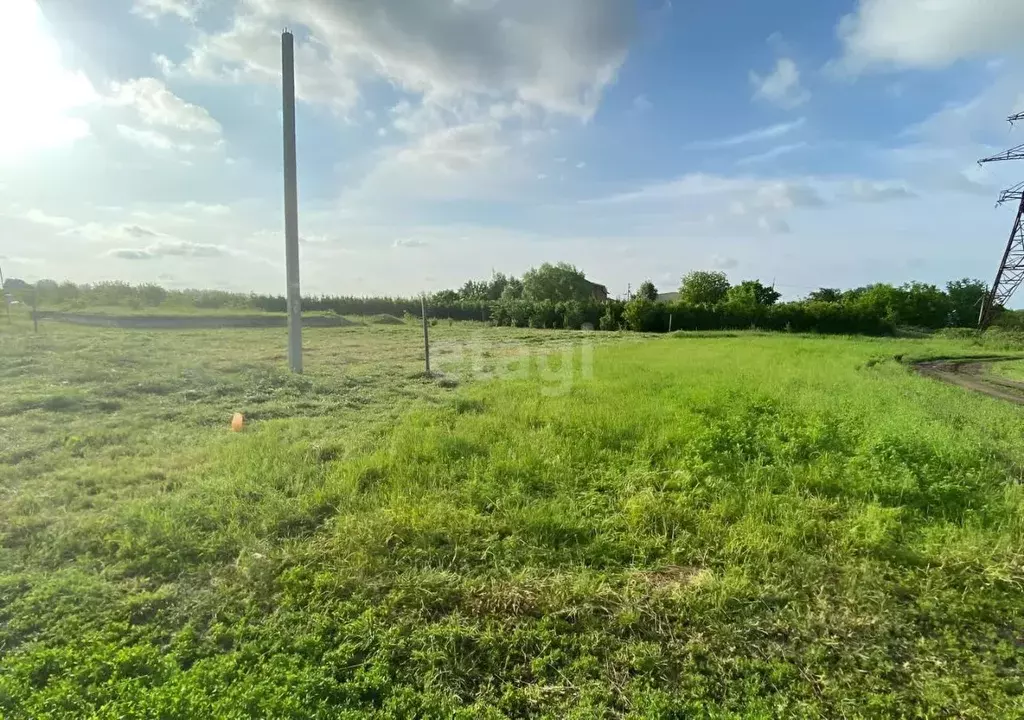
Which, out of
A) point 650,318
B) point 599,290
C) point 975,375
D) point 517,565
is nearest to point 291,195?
point 517,565

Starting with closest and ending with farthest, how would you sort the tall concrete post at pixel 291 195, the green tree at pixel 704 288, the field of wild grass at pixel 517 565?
1. the field of wild grass at pixel 517 565
2. the tall concrete post at pixel 291 195
3. the green tree at pixel 704 288

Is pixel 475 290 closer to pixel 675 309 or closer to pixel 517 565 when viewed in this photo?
pixel 675 309

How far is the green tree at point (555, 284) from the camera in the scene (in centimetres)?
4256

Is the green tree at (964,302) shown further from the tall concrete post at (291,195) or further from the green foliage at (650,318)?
the tall concrete post at (291,195)

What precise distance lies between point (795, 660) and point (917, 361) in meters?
15.3

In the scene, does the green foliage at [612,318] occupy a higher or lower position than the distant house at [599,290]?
lower

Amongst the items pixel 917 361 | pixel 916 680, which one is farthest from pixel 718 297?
pixel 916 680

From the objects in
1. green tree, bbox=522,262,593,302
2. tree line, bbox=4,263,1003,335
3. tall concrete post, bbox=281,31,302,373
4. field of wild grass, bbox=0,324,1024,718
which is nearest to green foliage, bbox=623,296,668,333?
tree line, bbox=4,263,1003,335

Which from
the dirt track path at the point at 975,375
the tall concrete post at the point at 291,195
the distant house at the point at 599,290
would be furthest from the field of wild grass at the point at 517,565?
the distant house at the point at 599,290

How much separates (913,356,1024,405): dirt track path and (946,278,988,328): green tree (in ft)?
66.6

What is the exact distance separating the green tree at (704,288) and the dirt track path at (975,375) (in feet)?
82.4

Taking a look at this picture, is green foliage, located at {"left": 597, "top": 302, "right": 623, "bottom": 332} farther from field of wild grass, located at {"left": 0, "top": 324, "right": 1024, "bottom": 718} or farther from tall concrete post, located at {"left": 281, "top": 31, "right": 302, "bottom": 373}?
field of wild grass, located at {"left": 0, "top": 324, "right": 1024, "bottom": 718}

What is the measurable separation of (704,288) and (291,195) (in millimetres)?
37816

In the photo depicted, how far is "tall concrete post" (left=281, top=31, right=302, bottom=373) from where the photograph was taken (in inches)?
335
